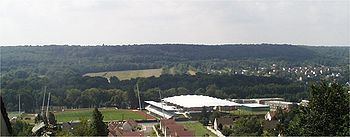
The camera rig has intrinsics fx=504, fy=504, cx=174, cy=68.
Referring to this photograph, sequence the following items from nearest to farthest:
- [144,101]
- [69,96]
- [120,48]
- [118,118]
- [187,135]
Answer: [187,135], [118,118], [69,96], [144,101], [120,48]

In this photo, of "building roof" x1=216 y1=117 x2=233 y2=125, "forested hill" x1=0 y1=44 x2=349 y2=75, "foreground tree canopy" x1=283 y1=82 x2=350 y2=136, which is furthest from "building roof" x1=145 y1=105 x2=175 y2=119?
"foreground tree canopy" x1=283 y1=82 x2=350 y2=136

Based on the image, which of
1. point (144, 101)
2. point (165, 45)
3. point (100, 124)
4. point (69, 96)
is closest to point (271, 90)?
point (144, 101)

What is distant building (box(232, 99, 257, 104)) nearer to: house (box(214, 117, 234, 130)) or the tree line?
the tree line

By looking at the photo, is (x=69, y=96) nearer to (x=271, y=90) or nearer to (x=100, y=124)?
(x=271, y=90)

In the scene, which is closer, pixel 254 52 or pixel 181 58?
pixel 181 58

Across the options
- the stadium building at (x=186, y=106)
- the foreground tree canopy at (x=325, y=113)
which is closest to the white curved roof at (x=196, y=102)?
the stadium building at (x=186, y=106)

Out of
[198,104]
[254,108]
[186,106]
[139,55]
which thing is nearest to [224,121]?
[186,106]

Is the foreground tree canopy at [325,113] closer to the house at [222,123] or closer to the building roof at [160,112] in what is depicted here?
the house at [222,123]

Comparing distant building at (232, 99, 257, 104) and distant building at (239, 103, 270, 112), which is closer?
distant building at (239, 103, 270, 112)
